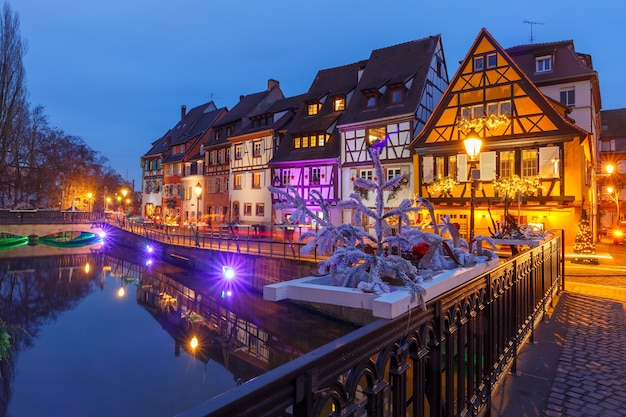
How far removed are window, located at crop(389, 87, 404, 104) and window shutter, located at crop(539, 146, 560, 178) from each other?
921cm

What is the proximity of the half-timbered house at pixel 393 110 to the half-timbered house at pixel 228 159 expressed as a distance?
11.5 m

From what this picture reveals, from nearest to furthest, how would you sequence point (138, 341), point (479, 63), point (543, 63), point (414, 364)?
point (414, 364), point (138, 341), point (479, 63), point (543, 63)

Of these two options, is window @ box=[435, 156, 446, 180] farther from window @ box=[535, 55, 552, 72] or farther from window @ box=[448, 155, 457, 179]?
window @ box=[535, 55, 552, 72]

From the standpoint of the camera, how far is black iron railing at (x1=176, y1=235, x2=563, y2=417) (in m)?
1.31

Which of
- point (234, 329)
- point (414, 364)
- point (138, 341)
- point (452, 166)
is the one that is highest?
point (452, 166)

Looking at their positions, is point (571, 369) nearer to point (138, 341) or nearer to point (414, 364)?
point (414, 364)

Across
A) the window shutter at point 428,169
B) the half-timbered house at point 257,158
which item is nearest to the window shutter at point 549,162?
the window shutter at point 428,169

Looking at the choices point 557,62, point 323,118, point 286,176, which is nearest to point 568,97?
point 557,62

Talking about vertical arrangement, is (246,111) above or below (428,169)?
above

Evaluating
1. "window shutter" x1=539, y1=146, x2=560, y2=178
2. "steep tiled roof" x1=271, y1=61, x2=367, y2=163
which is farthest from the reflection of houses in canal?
"window shutter" x1=539, y1=146, x2=560, y2=178

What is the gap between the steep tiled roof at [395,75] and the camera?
2625 cm

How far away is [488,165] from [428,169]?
10.9 feet

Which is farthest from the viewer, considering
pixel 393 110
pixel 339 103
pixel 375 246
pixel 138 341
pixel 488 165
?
pixel 339 103

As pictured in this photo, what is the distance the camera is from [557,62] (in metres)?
24.5
